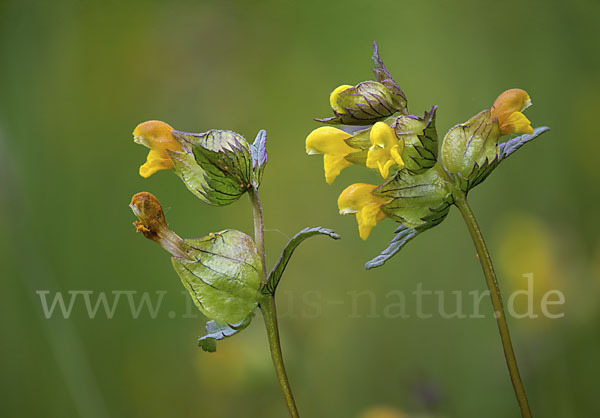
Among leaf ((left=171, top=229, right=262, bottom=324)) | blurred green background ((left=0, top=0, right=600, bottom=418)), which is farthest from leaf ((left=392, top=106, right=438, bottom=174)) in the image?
blurred green background ((left=0, top=0, right=600, bottom=418))

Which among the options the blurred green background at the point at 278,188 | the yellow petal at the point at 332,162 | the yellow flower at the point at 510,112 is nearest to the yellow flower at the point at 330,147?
the yellow petal at the point at 332,162

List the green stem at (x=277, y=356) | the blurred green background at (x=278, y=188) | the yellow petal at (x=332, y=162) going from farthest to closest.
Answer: the blurred green background at (x=278, y=188) < the yellow petal at (x=332, y=162) < the green stem at (x=277, y=356)

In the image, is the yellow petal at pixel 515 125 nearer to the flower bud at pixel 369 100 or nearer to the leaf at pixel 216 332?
the flower bud at pixel 369 100

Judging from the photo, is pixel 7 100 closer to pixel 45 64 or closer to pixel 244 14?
pixel 45 64

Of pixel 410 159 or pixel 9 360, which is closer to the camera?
pixel 410 159

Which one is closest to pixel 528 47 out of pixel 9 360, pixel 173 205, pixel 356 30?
pixel 356 30

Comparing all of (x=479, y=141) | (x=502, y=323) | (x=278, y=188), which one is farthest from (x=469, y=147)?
(x=278, y=188)

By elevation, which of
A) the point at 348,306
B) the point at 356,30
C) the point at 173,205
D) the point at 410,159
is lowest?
the point at 348,306
